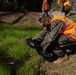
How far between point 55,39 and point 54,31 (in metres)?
0.20

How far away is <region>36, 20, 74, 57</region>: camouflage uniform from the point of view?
214 inches

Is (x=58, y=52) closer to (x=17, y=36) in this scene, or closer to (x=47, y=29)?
(x=47, y=29)

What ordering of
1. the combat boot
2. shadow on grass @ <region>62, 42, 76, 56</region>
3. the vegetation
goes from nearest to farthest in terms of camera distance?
the combat boot → shadow on grass @ <region>62, 42, 76, 56</region> → the vegetation

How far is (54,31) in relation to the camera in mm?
5445

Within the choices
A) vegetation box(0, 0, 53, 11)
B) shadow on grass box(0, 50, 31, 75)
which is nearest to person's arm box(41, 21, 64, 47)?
shadow on grass box(0, 50, 31, 75)

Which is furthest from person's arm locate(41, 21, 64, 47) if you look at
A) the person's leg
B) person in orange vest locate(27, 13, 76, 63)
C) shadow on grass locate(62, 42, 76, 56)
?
shadow on grass locate(62, 42, 76, 56)

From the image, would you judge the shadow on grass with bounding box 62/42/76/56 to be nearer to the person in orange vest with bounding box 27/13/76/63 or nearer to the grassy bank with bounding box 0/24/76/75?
the grassy bank with bounding box 0/24/76/75

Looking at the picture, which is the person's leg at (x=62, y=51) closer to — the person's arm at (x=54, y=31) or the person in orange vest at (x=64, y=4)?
the person's arm at (x=54, y=31)

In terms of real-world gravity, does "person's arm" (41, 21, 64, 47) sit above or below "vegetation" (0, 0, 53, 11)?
above

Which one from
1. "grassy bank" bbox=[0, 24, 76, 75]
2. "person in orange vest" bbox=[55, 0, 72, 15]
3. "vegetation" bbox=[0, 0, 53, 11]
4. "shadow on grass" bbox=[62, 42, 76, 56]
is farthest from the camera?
"vegetation" bbox=[0, 0, 53, 11]

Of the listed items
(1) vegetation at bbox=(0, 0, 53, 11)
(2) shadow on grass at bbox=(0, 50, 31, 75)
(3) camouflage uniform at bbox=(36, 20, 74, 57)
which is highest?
(3) camouflage uniform at bbox=(36, 20, 74, 57)

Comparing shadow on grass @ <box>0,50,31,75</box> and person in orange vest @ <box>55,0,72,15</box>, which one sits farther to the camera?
person in orange vest @ <box>55,0,72,15</box>

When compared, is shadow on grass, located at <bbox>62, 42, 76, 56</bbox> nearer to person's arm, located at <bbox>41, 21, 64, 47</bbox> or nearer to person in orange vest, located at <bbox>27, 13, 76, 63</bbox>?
person in orange vest, located at <bbox>27, 13, 76, 63</bbox>

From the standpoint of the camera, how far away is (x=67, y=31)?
5.59 metres
